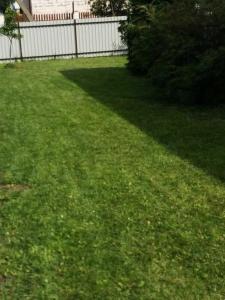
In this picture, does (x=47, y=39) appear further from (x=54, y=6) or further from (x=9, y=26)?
(x=54, y=6)

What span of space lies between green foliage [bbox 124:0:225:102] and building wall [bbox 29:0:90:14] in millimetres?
26577

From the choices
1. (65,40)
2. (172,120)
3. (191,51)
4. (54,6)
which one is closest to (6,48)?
(65,40)

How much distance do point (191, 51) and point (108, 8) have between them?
2256 centimetres

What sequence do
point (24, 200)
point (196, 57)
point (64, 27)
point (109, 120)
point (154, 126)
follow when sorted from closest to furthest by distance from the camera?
point (24, 200)
point (154, 126)
point (109, 120)
point (196, 57)
point (64, 27)

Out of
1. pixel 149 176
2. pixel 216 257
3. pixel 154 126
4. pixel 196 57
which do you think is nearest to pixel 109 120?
pixel 154 126

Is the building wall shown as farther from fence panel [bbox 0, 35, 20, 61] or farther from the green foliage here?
the green foliage

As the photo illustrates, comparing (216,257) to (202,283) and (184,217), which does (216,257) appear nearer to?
(202,283)

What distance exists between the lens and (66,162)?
282 inches

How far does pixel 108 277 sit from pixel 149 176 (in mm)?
2417

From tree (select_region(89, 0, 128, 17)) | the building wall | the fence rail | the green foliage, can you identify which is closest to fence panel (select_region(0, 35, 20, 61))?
the fence rail

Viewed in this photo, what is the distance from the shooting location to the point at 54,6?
A: 37.6m

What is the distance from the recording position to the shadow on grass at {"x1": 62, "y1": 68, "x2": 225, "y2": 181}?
7258 millimetres

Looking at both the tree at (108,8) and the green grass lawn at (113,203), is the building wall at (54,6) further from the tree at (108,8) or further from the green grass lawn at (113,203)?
the green grass lawn at (113,203)

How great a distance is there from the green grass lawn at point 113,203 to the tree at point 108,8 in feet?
72.8
